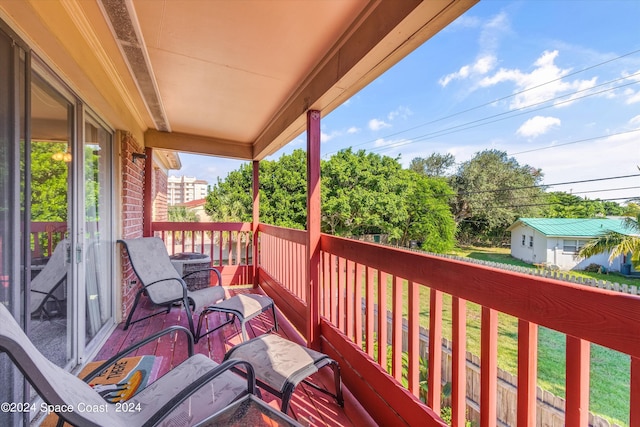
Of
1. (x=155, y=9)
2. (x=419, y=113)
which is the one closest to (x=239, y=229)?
(x=155, y=9)

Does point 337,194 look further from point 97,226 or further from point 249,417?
point 249,417

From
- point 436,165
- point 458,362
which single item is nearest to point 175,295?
point 458,362

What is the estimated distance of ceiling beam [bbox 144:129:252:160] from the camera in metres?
4.32

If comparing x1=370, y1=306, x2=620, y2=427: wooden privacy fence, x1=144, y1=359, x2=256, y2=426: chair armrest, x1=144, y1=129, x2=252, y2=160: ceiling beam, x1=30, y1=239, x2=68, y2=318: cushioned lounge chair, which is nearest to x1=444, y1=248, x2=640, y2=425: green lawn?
x1=370, y1=306, x2=620, y2=427: wooden privacy fence

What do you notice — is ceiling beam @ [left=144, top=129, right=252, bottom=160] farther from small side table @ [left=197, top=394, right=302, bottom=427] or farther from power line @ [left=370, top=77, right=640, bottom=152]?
power line @ [left=370, top=77, right=640, bottom=152]

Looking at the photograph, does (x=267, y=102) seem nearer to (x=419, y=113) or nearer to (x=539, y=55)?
(x=539, y=55)

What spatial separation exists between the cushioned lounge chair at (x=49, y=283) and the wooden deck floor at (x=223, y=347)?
933mm

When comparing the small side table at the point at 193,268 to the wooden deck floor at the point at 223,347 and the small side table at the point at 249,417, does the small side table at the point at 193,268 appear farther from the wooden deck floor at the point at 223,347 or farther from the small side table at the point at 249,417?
the small side table at the point at 249,417

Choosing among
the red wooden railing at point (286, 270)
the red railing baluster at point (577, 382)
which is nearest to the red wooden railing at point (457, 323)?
the red railing baluster at point (577, 382)

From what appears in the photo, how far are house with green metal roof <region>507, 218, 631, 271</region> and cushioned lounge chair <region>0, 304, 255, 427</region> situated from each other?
3398mm

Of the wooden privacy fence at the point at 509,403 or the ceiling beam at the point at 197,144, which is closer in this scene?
the wooden privacy fence at the point at 509,403

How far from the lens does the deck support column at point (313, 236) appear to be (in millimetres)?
2658

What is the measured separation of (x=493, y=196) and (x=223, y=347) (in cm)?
582

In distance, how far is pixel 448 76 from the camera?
1283 cm
